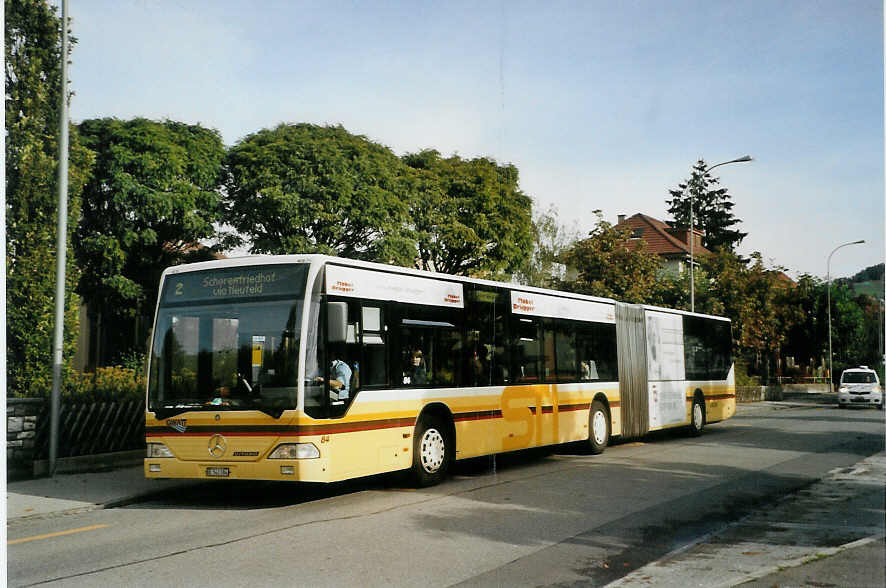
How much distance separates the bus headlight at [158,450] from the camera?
10773mm

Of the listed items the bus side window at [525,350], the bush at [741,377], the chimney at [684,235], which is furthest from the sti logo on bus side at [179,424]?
the chimney at [684,235]

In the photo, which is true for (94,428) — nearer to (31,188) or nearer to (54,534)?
(31,188)

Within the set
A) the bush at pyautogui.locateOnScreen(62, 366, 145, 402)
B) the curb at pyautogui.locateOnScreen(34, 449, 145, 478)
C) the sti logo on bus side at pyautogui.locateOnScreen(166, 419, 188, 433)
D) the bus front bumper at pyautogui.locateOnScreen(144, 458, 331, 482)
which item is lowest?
the curb at pyautogui.locateOnScreen(34, 449, 145, 478)

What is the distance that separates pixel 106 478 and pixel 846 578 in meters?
10.5

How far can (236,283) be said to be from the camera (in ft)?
35.2

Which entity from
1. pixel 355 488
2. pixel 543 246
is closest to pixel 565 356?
pixel 355 488

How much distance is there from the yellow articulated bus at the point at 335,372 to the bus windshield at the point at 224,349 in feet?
0.05

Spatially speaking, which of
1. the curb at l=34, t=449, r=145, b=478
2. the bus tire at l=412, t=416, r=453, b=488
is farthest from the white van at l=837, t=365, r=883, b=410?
the curb at l=34, t=449, r=145, b=478

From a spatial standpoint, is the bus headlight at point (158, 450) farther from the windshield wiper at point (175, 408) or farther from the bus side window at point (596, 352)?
the bus side window at point (596, 352)

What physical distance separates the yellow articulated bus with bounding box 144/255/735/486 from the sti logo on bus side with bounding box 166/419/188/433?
0.01 m

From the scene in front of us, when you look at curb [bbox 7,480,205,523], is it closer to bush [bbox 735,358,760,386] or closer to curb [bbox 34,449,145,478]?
curb [bbox 34,449,145,478]

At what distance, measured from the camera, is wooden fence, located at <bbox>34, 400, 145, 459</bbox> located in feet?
45.0

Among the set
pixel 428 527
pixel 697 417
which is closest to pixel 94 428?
pixel 428 527

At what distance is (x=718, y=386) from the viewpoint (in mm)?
23188
